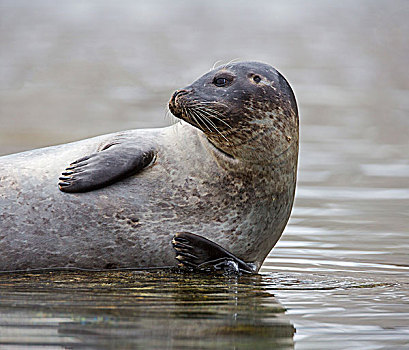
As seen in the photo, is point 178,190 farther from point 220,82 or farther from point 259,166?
point 220,82

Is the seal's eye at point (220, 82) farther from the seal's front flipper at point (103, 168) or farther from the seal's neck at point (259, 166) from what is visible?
the seal's front flipper at point (103, 168)

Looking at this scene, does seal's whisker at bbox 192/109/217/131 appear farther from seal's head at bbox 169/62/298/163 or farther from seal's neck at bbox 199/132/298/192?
seal's neck at bbox 199/132/298/192

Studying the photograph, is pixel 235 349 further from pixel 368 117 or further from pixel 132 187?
pixel 368 117

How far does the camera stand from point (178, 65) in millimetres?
17516

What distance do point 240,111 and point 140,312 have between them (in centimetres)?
199

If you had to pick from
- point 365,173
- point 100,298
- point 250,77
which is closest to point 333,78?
point 365,173

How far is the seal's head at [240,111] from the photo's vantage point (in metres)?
6.07

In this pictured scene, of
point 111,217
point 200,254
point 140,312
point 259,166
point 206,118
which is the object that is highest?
point 206,118

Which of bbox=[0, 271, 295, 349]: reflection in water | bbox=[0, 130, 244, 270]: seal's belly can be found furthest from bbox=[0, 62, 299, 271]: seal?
bbox=[0, 271, 295, 349]: reflection in water

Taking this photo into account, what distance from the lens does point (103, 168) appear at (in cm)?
595

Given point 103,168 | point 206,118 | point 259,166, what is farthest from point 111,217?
point 259,166

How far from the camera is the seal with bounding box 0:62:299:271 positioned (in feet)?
19.4

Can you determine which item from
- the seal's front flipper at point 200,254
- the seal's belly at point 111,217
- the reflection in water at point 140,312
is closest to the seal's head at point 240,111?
the seal's belly at point 111,217

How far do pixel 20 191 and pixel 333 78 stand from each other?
12237 mm
